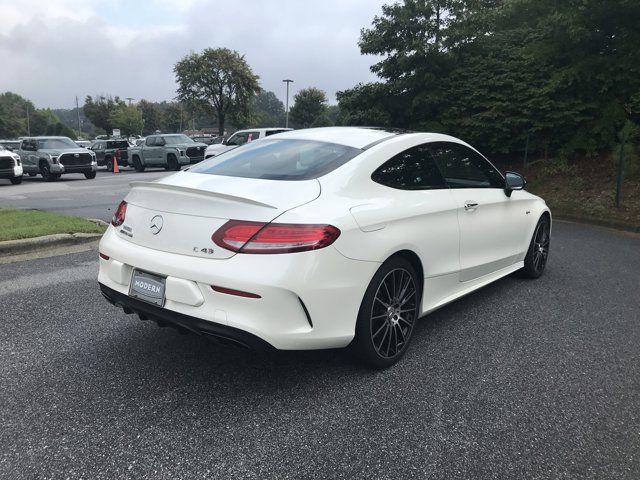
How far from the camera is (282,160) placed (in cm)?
348

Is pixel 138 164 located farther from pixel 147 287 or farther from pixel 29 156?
pixel 147 287

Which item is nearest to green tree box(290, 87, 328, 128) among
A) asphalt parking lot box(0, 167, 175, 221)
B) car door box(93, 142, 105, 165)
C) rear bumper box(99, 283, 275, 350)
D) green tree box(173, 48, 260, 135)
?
green tree box(173, 48, 260, 135)

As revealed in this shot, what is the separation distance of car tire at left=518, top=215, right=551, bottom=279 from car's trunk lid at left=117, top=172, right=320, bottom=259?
10.8 feet

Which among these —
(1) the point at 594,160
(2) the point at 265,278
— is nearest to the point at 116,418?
(2) the point at 265,278

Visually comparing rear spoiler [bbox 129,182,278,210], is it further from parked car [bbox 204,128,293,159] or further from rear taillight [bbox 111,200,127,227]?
parked car [bbox 204,128,293,159]

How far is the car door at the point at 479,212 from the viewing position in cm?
404

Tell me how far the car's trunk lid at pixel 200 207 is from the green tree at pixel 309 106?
64616 mm

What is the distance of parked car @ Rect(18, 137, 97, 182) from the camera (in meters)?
19.5

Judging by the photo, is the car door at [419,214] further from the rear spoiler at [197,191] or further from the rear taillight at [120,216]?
the rear taillight at [120,216]

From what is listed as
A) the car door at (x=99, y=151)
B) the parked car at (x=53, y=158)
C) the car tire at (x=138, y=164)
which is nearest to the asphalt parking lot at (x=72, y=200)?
the parked car at (x=53, y=158)

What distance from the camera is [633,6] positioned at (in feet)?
34.1

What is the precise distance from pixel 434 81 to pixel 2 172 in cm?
1448

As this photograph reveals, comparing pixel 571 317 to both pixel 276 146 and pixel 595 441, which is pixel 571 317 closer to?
pixel 595 441

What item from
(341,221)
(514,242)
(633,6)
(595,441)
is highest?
(633,6)
